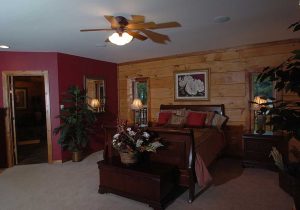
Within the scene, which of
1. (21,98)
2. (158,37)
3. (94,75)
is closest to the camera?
(158,37)

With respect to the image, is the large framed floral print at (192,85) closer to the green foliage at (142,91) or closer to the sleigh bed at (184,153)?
the green foliage at (142,91)

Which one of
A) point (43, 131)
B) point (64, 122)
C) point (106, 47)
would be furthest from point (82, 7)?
point (43, 131)

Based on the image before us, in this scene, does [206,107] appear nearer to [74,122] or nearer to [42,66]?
[74,122]

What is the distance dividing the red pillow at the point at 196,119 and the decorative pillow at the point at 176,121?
0.11 m

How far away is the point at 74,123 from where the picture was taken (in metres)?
4.46

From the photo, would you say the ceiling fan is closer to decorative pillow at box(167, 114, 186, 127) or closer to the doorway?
decorative pillow at box(167, 114, 186, 127)

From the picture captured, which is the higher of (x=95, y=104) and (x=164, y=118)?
(x=95, y=104)

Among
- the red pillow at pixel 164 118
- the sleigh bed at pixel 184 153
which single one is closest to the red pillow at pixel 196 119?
the red pillow at pixel 164 118

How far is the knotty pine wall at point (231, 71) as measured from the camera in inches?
168

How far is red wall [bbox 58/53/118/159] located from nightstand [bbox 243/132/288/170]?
3532mm

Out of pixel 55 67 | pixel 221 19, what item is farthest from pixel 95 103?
pixel 221 19

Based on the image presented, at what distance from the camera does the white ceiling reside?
7.71ft

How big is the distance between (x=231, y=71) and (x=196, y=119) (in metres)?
1.29

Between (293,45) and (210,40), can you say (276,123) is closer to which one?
(210,40)
